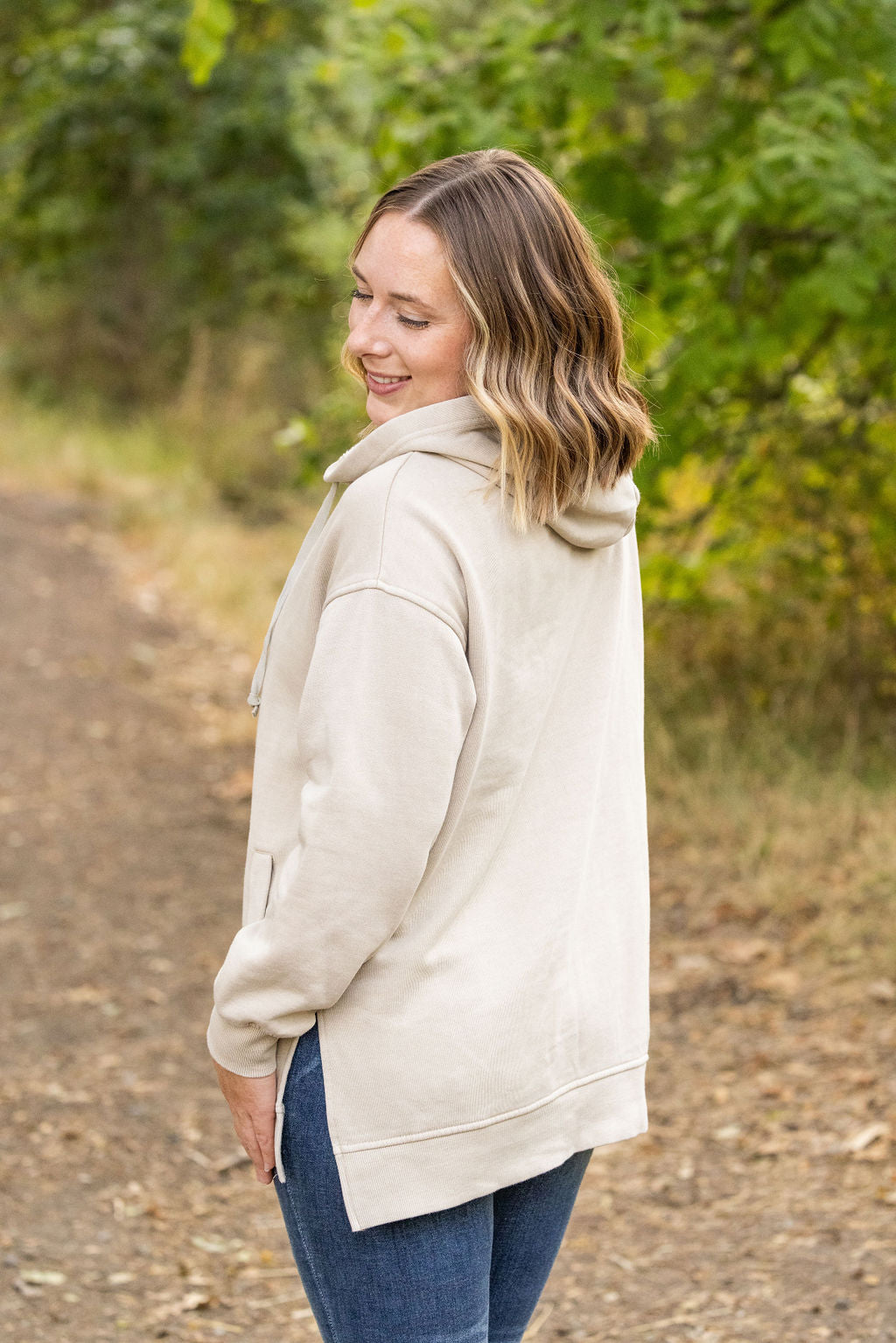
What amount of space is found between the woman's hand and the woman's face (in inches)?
26.2

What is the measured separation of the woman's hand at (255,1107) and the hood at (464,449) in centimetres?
59

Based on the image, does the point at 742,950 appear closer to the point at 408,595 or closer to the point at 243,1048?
the point at 243,1048

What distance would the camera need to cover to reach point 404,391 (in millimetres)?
1308

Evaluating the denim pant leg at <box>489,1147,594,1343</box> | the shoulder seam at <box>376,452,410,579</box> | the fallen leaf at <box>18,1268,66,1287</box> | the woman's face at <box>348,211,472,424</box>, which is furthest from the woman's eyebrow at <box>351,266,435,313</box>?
the fallen leaf at <box>18,1268,66,1287</box>

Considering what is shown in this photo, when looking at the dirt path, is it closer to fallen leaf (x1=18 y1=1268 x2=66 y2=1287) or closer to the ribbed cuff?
fallen leaf (x1=18 y1=1268 x2=66 y2=1287)

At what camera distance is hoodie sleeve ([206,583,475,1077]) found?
115 cm

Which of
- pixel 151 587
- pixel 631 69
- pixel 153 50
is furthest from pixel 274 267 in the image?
pixel 631 69

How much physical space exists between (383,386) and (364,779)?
41 centimetres

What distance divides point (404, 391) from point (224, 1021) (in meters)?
0.64

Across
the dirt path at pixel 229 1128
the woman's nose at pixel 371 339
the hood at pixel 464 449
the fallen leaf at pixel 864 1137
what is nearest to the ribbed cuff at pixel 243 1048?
the hood at pixel 464 449

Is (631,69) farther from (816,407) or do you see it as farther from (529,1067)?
(529,1067)

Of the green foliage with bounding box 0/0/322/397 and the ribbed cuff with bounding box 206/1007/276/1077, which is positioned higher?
the ribbed cuff with bounding box 206/1007/276/1077

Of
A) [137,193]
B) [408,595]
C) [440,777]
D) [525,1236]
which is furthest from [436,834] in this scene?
[137,193]

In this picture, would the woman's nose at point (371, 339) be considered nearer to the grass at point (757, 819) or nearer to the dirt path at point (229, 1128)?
the dirt path at point (229, 1128)
